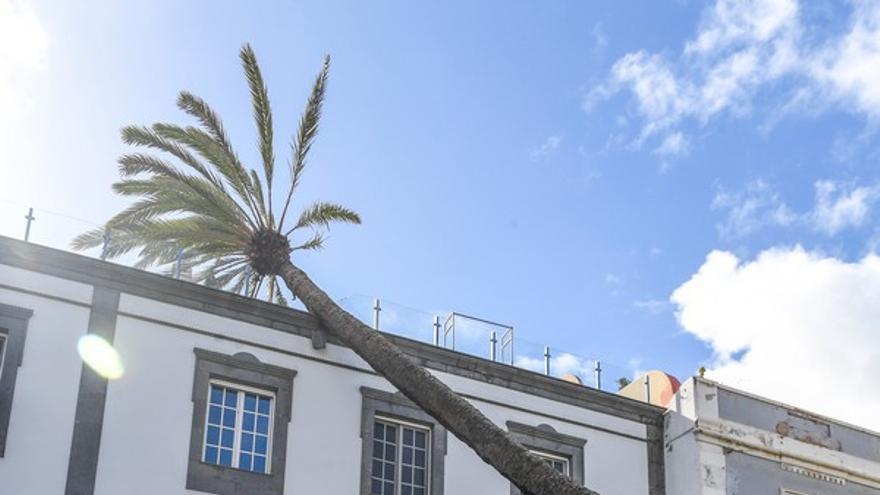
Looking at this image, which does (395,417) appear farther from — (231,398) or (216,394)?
(216,394)

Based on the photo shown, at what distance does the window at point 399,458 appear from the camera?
2518 cm

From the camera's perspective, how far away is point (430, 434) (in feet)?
85.4

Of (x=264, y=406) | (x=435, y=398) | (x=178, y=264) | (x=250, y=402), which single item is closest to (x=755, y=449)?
(x=435, y=398)

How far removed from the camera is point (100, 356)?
22.8 metres

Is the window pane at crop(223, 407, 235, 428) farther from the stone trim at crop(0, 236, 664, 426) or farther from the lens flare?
the lens flare

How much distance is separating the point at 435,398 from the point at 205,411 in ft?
14.0

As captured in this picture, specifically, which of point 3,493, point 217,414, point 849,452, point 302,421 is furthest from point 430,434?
point 849,452

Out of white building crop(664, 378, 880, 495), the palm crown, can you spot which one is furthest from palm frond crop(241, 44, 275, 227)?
white building crop(664, 378, 880, 495)

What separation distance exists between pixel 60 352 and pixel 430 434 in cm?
747

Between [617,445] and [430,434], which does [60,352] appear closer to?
[430,434]

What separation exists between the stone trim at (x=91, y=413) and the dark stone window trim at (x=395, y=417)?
16.6 feet

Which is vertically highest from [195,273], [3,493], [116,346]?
[195,273]

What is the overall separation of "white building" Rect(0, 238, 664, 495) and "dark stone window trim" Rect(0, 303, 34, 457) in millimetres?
24

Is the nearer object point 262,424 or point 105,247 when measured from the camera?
point 262,424
